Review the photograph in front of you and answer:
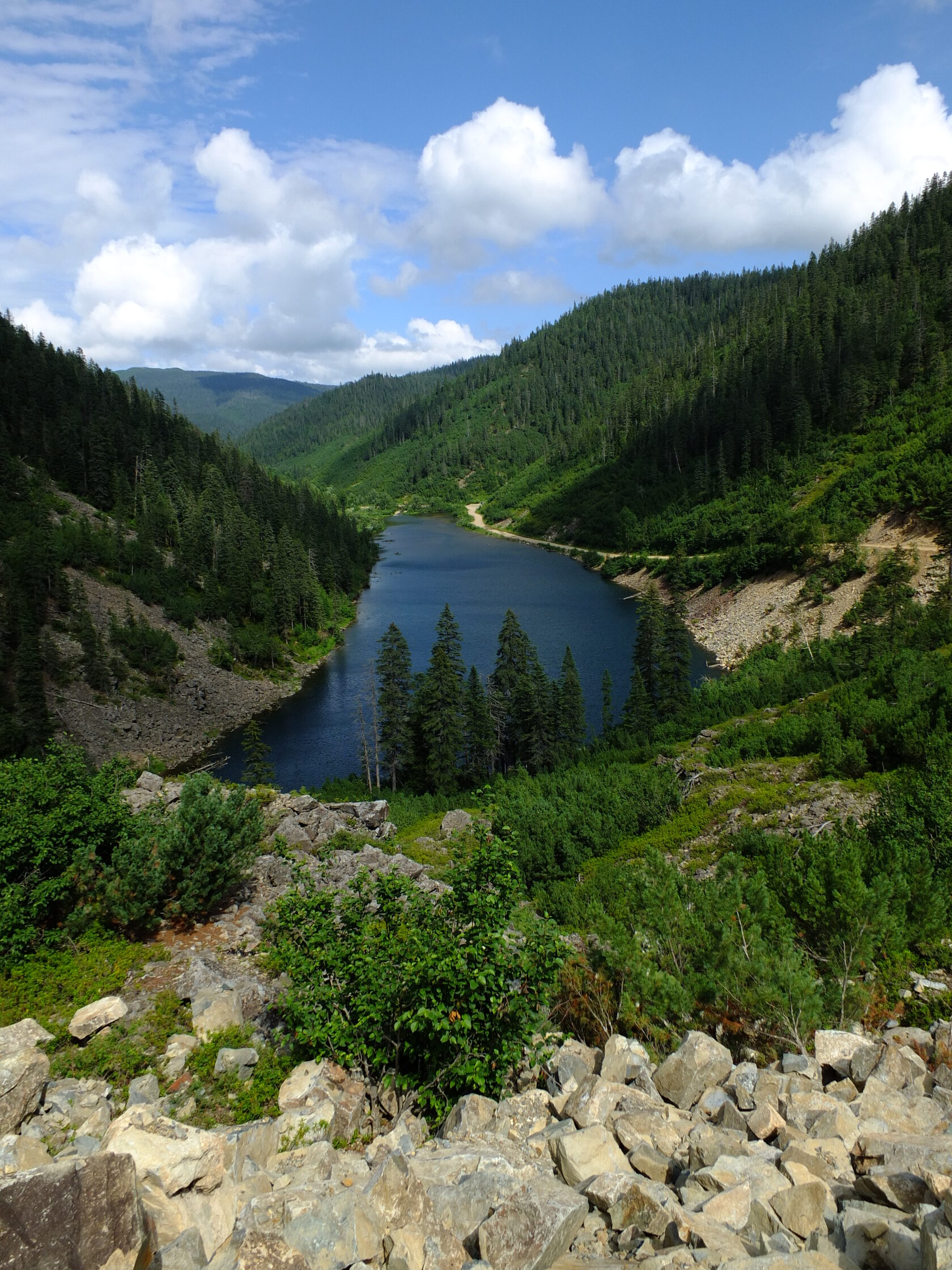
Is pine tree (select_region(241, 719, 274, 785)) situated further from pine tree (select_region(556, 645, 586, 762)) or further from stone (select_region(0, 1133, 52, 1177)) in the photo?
stone (select_region(0, 1133, 52, 1177))

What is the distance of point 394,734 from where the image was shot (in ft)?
162

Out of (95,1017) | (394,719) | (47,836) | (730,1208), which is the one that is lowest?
(394,719)

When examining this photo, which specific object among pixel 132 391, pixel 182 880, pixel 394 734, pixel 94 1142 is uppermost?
pixel 132 391

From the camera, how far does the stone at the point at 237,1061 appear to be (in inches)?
395

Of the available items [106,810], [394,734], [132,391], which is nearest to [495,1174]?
[106,810]

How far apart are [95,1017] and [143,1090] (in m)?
1.88

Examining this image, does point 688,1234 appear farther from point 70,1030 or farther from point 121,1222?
point 70,1030

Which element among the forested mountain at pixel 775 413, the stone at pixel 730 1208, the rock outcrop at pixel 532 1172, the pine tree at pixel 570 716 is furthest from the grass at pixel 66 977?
the forested mountain at pixel 775 413

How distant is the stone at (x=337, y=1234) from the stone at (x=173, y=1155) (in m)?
1.40

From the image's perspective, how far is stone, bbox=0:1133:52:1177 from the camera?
665cm

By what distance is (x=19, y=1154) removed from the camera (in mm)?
6793

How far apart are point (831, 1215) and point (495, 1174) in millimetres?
3036

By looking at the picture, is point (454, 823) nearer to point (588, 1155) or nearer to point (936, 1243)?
point (588, 1155)

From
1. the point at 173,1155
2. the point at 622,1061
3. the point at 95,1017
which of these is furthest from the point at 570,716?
the point at 173,1155
